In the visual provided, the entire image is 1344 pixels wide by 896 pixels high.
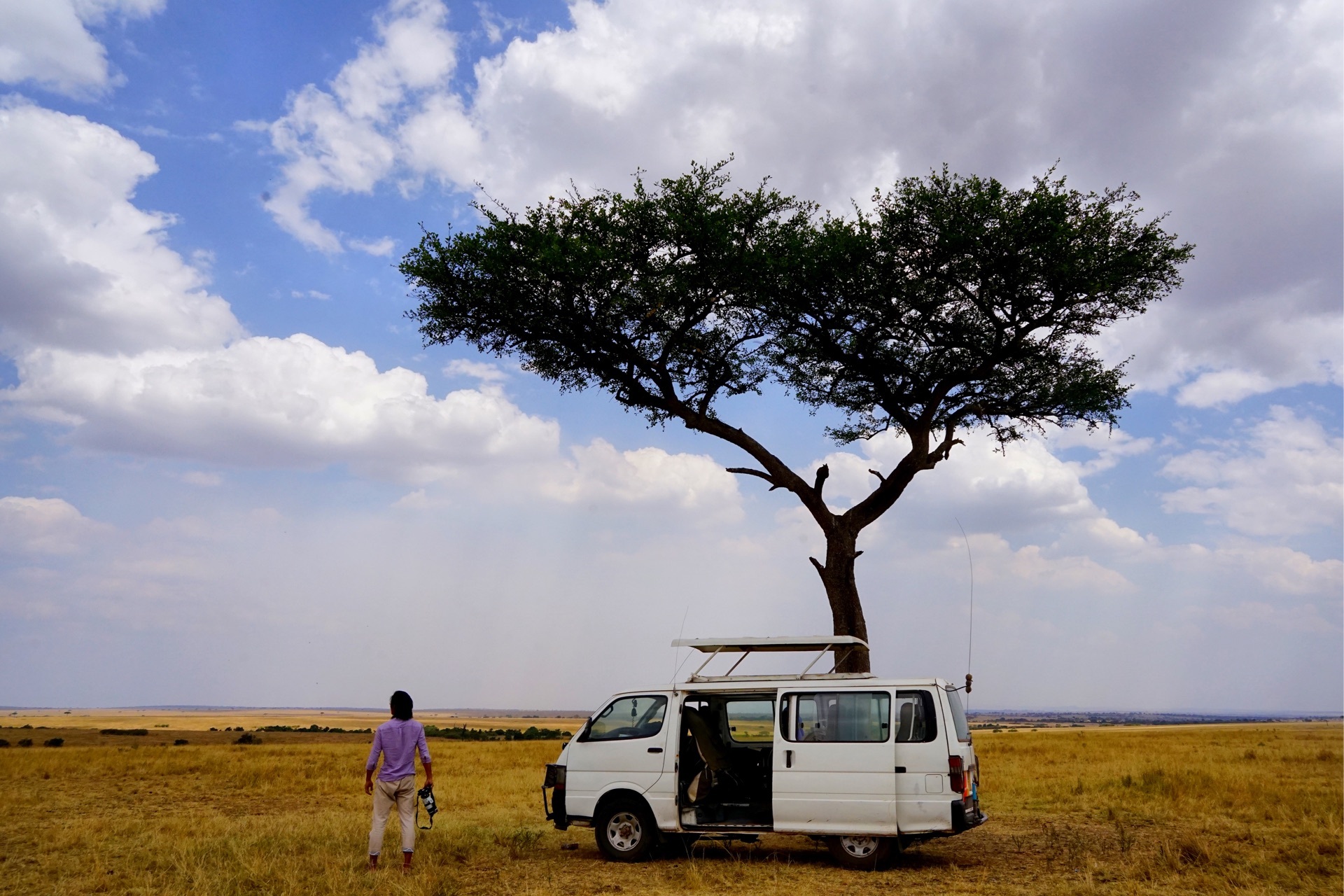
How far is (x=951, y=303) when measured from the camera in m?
21.5

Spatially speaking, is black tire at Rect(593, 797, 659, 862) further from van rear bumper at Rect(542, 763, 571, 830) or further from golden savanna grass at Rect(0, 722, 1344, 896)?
van rear bumper at Rect(542, 763, 571, 830)

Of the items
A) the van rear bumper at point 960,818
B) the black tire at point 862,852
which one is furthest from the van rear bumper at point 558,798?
the van rear bumper at point 960,818

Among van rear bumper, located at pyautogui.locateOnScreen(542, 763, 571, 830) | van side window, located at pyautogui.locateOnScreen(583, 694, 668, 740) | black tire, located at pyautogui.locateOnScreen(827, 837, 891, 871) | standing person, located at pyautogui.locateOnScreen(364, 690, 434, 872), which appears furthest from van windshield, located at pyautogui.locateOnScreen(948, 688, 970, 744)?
standing person, located at pyautogui.locateOnScreen(364, 690, 434, 872)

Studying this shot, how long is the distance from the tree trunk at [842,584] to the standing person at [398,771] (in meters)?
9.71

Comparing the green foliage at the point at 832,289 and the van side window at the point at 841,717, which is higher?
the green foliage at the point at 832,289

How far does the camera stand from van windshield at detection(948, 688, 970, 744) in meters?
12.3

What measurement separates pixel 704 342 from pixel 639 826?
1217 cm

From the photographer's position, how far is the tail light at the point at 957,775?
11781 mm

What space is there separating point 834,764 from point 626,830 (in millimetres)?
3047

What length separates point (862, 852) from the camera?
1246 cm

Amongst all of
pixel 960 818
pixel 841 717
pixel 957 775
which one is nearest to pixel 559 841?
pixel 841 717

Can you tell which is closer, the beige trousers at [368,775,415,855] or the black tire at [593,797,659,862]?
the beige trousers at [368,775,415,855]

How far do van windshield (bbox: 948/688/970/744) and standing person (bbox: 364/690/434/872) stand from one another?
6.68 m

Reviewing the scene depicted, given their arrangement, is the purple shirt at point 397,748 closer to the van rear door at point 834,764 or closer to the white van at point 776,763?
the white van at point 776,763
